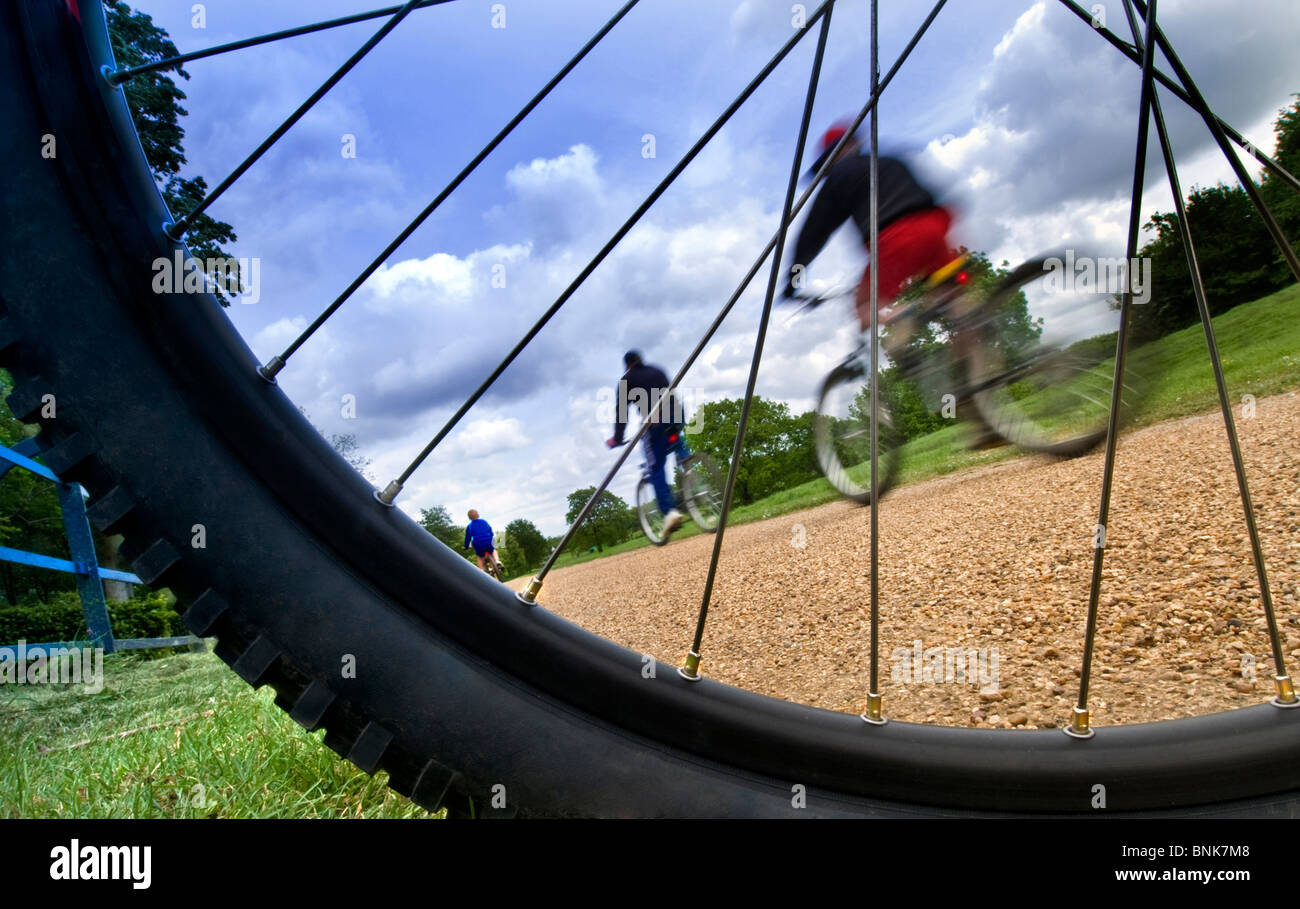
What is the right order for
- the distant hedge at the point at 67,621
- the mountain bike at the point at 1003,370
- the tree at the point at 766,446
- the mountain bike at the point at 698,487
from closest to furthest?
the mountain bike at the point at 1003,370, the mountain bike at the point at 698,487, the distant hedge at the point at 67,621, the tree at the point at 766,446

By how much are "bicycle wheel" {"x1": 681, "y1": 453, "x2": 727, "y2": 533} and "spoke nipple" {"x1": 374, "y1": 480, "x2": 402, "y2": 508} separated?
17.6 feet

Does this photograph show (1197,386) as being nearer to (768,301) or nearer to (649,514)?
(649,514)

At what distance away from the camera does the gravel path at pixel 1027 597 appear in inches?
89.4

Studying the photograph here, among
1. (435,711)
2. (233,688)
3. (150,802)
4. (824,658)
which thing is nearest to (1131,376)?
(824,658)

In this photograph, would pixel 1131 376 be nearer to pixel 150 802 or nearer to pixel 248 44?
pixel 248 44

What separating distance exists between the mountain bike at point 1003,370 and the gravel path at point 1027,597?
65 cm

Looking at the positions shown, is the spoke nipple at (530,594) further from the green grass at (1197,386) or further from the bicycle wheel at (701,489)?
the bicycle wheel at (701,489)

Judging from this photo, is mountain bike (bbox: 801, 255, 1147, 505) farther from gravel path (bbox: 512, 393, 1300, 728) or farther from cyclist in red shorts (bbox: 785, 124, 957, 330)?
gravel path (bbox: 512, 393, 1300, 728)

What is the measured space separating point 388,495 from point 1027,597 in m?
3.15

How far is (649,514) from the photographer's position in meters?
6.95

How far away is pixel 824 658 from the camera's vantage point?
131 inches

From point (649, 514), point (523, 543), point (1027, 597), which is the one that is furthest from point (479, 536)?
point (1027, 597)

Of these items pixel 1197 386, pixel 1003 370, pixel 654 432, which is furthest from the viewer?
pixel 1197 386

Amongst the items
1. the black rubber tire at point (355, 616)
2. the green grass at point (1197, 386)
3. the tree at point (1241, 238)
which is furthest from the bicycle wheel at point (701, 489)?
the tree at point (1241, 238)
